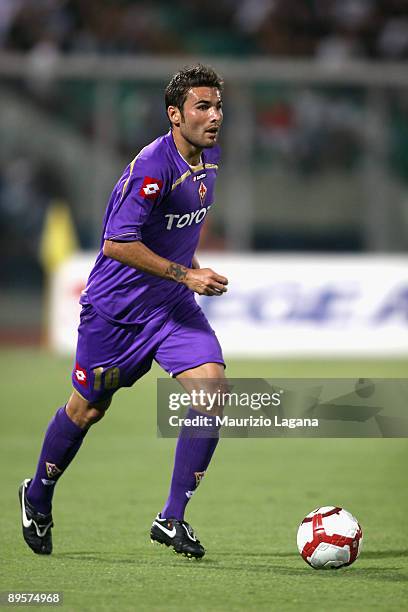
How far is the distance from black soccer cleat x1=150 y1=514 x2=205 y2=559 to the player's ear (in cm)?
184

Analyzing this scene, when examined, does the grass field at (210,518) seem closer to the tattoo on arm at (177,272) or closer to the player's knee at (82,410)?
the player's knee at (82,410)

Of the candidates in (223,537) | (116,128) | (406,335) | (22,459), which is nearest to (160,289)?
(223,537)

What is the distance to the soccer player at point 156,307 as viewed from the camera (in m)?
5.18

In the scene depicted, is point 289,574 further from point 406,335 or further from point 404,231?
point 404,231

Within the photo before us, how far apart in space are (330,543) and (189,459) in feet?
2.50

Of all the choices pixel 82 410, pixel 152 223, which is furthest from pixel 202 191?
pixel 82 410

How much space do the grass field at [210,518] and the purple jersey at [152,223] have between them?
117 centimetres

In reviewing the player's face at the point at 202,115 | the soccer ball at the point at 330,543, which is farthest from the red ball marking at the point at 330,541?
the player's face at the point at 202,115

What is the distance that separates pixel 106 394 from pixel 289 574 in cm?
118

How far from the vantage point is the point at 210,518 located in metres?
6.35

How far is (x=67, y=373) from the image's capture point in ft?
42.4

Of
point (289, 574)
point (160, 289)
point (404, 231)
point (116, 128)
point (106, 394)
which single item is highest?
point (116, 128)

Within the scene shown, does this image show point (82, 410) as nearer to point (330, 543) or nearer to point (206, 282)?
point (206, 282)

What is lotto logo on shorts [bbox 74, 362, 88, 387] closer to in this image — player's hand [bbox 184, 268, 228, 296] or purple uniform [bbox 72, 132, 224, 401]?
purple uniform [bbox 72, 132, 224, 401]
